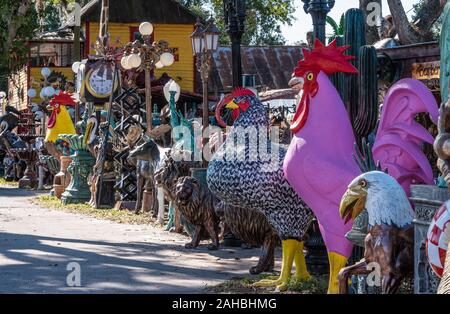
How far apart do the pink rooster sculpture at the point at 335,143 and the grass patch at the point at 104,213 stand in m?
7.58

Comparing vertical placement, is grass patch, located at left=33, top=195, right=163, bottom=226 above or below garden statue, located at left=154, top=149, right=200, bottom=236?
below

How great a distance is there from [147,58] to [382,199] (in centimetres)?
1104

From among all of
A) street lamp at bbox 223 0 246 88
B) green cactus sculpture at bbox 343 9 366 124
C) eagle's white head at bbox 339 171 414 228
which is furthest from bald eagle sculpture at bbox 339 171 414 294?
street lamp at bbox 223 0 246 88

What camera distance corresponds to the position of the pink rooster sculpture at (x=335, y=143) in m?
7.66

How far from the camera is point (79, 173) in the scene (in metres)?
19.9

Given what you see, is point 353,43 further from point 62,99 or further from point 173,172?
point 62,99

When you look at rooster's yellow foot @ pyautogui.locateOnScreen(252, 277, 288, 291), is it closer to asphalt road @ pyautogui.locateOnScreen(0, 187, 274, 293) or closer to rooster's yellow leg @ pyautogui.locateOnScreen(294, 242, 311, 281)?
rooster's yellow leg @ pyautogui.locateOnScreen(294, 242, 311, 281)

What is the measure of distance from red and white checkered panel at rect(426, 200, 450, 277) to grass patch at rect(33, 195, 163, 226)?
9.93 meters

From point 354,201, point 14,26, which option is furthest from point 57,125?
point 354,201

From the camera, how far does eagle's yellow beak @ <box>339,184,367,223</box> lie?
22.2 ft

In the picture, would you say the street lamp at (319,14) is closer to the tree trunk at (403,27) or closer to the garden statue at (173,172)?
the garden statue at (173,172)

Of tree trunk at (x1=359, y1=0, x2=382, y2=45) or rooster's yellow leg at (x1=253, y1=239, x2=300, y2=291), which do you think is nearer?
rooster's yellow leg at (x1=253, y1=239, x2=300, y2=291)

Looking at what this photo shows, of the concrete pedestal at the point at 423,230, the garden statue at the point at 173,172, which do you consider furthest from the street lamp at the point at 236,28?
the concrete pedestal at the point at 423,230
